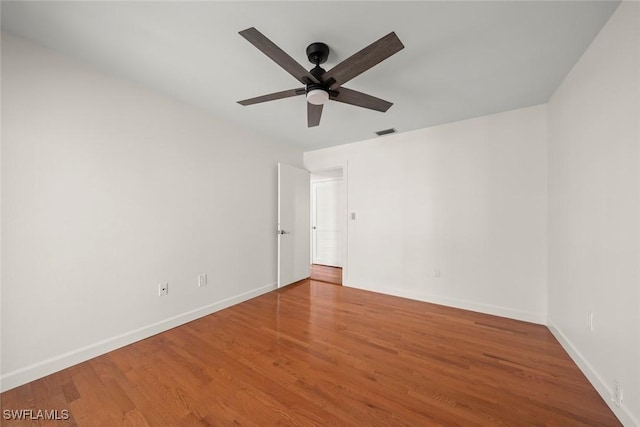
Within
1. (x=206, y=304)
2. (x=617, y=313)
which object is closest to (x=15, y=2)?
(x=206, y=304)

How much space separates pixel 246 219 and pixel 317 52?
7.57 feet

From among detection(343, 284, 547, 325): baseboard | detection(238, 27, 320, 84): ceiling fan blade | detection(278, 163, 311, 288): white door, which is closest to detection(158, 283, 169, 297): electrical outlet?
detection(278, 163, 311, 288): white door

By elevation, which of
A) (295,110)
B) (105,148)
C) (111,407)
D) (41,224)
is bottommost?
(111,407)

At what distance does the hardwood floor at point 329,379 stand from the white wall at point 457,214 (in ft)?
1.77

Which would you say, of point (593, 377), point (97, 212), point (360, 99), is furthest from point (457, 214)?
point (97, 212)

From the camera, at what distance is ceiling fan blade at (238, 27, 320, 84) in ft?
3.84

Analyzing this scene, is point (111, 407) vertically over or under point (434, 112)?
under

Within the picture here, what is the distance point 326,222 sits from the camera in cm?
567

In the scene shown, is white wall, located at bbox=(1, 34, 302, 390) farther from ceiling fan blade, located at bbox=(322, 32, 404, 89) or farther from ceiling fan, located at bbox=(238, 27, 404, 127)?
ceiling fan blade, located at bbox=(322, 32, 404, 89)

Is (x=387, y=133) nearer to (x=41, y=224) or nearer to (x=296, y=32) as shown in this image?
(x=296, y=32)

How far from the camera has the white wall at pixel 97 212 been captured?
A: 161 centimetres

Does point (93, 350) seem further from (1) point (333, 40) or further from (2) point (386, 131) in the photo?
(2) point (386, 131)

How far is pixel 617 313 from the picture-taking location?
1359mm

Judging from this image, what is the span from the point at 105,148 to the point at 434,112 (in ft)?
11.2
